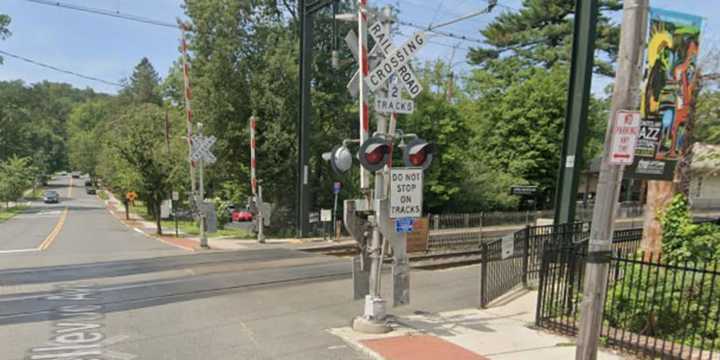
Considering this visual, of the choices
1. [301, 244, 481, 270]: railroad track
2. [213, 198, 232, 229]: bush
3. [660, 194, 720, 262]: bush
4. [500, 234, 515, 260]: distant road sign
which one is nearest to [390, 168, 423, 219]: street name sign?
[500, 234, 515, 260]: distant road sign

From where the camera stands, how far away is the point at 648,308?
6281 mm

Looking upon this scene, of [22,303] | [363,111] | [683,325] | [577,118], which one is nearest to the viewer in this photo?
[683,325]

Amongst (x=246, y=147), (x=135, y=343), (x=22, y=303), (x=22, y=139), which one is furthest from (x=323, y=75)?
(x=22, y=139)

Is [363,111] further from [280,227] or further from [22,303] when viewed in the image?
[280,227]

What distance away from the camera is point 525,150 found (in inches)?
1299

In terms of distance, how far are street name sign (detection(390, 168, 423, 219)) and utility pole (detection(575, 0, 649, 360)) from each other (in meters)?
2.84

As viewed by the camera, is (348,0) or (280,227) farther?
(280,227)

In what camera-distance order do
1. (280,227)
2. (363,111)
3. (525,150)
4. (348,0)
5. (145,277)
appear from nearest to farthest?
(363,111), (145,277), (348,0), (280,227), (525,150)

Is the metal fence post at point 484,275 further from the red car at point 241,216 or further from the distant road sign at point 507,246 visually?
the red car at point 241,216

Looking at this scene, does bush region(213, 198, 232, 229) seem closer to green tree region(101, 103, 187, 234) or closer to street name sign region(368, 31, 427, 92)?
green tree region(101, 103, 187, 234)

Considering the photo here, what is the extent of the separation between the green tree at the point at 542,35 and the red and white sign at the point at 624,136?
3859 cm

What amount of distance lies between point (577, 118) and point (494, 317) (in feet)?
23.1

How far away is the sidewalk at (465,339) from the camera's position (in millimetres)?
5926

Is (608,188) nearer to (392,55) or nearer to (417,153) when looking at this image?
(417,153)
